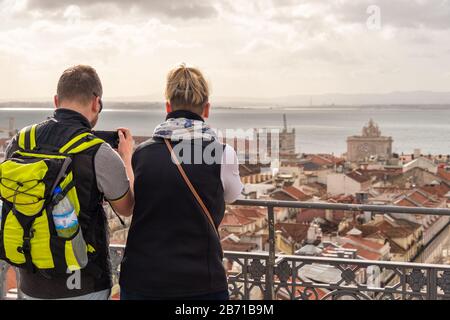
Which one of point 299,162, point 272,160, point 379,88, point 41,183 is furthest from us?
point 379,88

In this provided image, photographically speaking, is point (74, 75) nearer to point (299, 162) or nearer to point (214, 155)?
point (214, 155)

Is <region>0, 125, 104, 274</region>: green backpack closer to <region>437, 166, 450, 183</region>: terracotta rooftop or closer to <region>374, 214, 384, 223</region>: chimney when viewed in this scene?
<region>374, 214, 384, 223</region>: chimney

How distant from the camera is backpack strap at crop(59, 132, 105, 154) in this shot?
1.63 meters

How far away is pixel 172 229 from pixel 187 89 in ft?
1.41

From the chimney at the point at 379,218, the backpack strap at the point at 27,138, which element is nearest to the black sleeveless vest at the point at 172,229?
the backpack strap at the point at 27,138

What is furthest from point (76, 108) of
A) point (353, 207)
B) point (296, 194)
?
point (296, 194)

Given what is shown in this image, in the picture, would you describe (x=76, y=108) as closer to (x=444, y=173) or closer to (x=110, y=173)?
(x=110, y=173)

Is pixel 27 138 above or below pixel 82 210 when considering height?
above

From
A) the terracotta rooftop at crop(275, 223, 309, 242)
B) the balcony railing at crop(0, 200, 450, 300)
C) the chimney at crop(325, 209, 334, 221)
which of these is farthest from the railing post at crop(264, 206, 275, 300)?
the chimney at crop(325, 209, 334, 221)

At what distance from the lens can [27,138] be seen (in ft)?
5.56

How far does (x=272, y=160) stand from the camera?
45375 mm

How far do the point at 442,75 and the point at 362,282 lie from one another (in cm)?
7947

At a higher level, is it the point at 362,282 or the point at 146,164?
the point at 146,164
